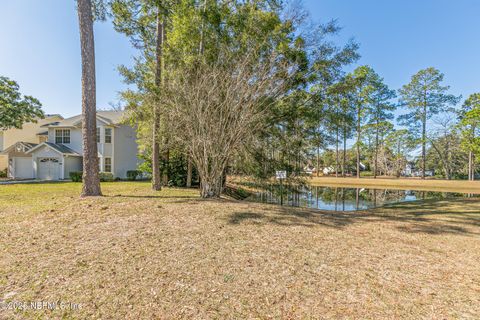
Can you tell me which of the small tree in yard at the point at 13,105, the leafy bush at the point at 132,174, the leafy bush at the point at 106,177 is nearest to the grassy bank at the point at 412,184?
the leafy bush at the point at 132,174

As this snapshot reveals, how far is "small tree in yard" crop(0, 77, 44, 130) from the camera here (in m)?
18.4

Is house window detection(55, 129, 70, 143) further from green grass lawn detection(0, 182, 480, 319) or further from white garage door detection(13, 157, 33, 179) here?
green grass lawn detection(0, 182, 480, 319)

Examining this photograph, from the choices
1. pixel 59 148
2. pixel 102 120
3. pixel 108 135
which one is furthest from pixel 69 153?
pixel 102 120

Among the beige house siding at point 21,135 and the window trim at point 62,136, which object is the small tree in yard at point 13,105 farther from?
the beige house siding at point 21,135

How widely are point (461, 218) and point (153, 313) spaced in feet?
29.7

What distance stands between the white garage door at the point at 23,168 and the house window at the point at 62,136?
343 cm

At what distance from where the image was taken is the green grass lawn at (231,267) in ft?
8.36

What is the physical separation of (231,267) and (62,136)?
23.1 metres

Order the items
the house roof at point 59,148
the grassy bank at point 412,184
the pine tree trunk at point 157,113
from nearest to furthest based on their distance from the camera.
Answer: the pine tree trunk at point 157,113 → the house roof at point 59,148 → the grassy bank at point 412,184

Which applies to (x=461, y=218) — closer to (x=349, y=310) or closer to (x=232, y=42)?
(x=349, y=310)

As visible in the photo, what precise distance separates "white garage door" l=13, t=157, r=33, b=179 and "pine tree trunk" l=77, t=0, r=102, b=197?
18494mm

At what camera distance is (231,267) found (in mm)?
A: 3438

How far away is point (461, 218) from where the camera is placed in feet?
23.8

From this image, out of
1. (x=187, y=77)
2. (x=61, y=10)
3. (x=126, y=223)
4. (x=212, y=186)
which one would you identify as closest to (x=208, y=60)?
(x=187, y=77)
